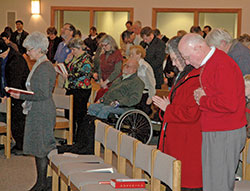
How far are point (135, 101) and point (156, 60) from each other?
6.69 feet

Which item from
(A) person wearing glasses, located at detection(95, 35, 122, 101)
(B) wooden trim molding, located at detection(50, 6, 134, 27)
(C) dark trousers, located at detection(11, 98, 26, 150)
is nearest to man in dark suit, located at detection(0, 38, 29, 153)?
(C) dark trousers, located at detection(11, 98, 26, 150)

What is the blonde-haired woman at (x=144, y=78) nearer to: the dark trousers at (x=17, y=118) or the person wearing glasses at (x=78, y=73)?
the person wearing glasses at (x=78, y=73)

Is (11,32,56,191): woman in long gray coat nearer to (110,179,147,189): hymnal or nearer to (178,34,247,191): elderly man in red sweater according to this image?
(110,179,147,189): hymnal

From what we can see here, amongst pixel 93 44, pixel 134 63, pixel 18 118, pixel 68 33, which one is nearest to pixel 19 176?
pixel 18 118

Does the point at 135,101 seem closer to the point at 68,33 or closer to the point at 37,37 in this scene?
the point at 37,37

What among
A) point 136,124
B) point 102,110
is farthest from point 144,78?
point 102,110

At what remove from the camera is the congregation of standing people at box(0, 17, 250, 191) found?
3146 millimetres

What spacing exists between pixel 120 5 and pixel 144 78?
8906 mm

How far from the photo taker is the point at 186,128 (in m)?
3.46

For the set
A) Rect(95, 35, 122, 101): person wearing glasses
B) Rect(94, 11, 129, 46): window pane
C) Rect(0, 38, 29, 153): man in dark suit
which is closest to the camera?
Rect(0, 38, 29, 153): man in dark suit

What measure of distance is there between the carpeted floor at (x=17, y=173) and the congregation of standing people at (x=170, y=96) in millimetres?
415

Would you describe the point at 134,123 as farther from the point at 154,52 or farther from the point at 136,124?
the point at 154,52

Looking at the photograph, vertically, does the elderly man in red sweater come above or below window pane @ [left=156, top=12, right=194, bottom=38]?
below

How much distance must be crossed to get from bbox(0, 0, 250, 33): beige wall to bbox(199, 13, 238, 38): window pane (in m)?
0.51
